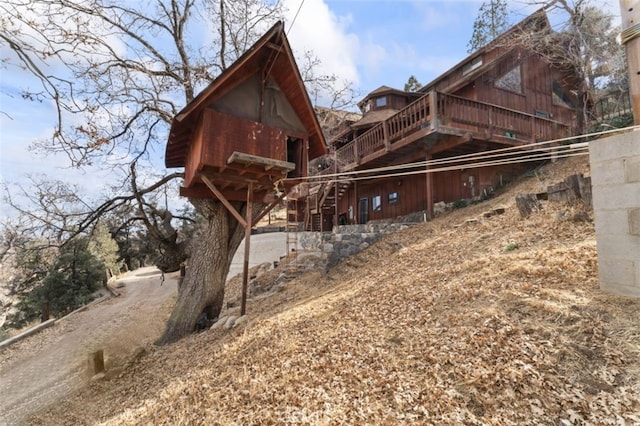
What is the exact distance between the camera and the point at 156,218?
10.4 meters

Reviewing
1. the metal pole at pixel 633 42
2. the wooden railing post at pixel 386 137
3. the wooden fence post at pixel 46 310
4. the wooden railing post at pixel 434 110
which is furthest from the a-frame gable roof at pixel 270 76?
the wooden fence post at pixel 46 310

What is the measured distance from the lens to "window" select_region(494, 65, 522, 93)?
14211 mm

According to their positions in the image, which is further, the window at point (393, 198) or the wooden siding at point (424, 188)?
the window at point (393, 198)

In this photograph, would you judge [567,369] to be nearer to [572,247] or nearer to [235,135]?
[572,247]

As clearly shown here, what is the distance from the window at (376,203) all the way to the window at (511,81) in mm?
7888

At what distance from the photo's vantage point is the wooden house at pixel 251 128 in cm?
635

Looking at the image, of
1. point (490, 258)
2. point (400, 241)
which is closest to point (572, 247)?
point (490, 258)

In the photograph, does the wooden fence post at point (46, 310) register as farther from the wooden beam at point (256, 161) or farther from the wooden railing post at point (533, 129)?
the wooden railing post at point (533, 129)

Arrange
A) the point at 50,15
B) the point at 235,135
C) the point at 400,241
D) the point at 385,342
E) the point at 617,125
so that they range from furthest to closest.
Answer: the point at 617,125 → the point at 400,241 → the point at 50,15 → the point at 235,135 → the point at 385,342

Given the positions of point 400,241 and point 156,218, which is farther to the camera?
point 156,218

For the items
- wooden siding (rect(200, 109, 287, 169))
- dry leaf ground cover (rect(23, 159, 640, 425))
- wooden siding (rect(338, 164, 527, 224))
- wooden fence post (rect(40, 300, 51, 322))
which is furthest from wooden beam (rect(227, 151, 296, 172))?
wooden fence post (rect(40, 300, 51, 322))

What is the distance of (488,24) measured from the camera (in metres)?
19.2

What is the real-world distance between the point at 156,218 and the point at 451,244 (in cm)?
961

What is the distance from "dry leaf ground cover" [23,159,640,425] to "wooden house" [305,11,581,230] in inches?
170
